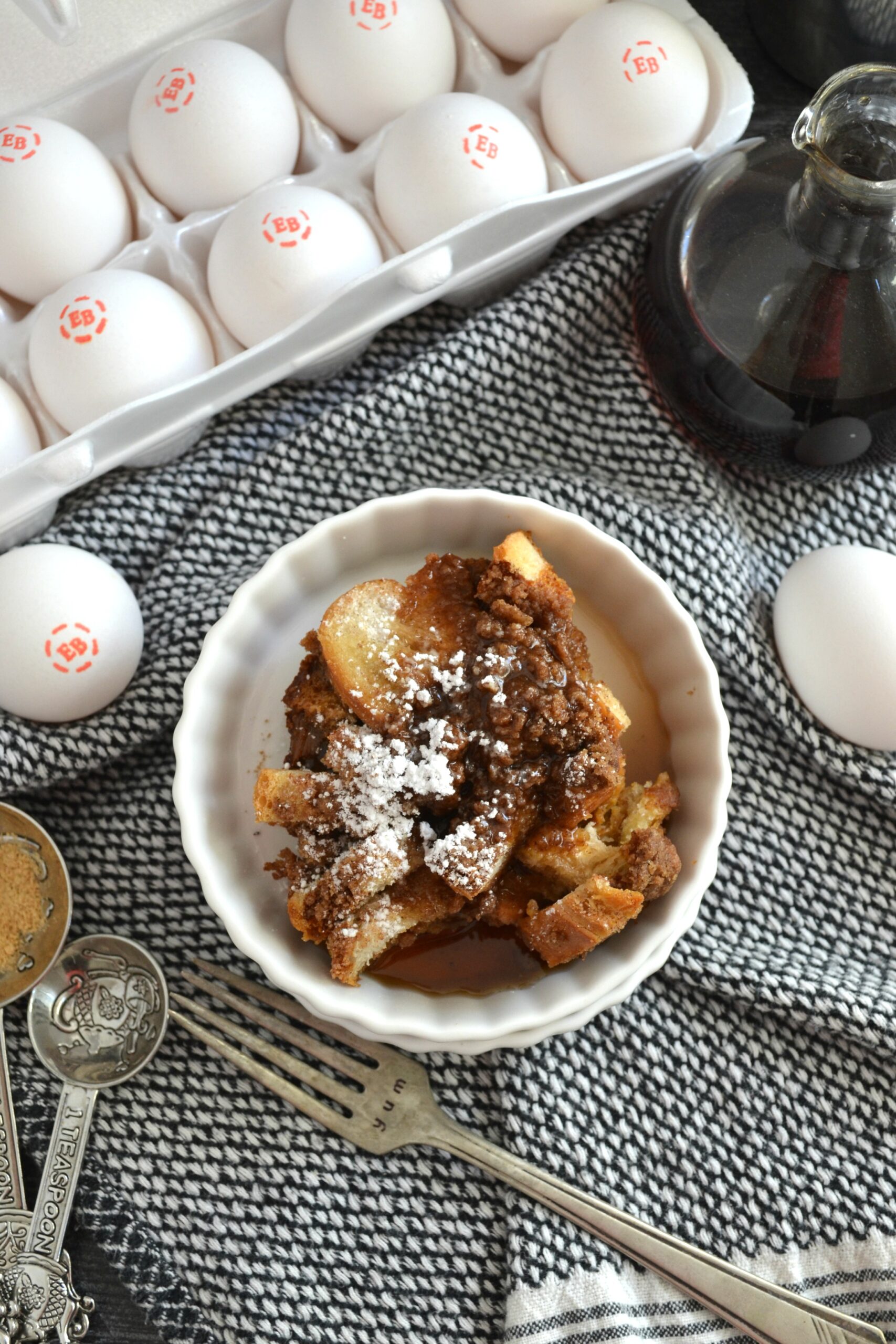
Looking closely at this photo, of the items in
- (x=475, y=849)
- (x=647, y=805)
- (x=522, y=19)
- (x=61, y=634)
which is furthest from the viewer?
(x=522, y=19)

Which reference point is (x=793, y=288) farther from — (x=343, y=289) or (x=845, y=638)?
(x=343, y=289)

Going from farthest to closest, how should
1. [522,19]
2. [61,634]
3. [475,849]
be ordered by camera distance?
[522,19] < [61,634] < [475,849]

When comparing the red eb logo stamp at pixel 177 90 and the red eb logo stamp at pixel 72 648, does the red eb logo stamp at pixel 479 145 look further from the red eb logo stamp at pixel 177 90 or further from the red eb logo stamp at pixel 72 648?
the red eb logo stamp at pixel 72 648

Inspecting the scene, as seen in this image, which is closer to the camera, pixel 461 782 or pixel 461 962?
pixel 461 782

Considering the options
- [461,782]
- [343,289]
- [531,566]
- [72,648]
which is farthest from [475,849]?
[343,289]

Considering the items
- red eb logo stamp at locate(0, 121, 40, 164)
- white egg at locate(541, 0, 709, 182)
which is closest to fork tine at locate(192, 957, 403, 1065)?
red eb logo stamp at locate(0, 121, 40, 164)

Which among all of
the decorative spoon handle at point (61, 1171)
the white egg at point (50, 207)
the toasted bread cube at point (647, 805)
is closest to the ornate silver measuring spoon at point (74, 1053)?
the decorative spoon handle at point (61, 1171)

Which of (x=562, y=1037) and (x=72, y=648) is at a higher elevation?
(x=72, y=648)
